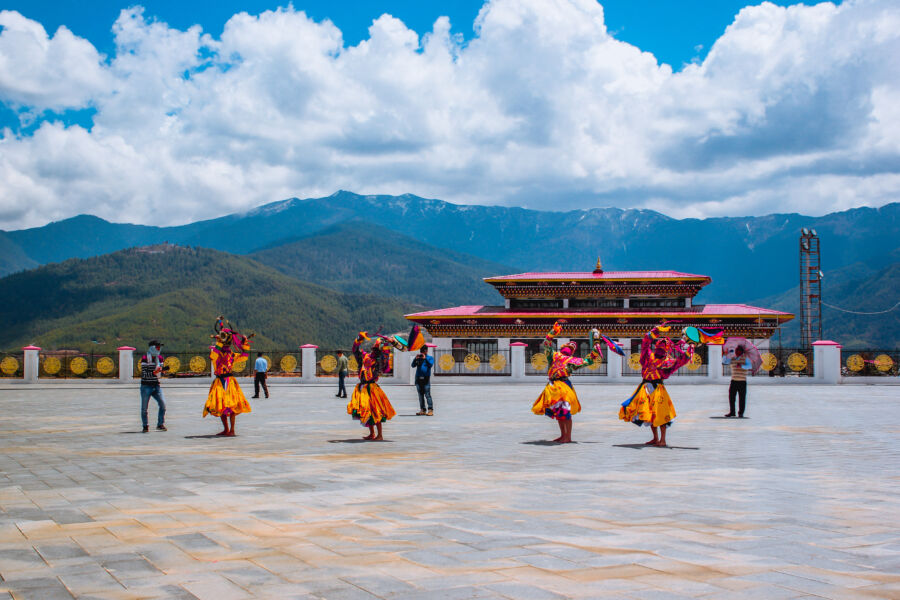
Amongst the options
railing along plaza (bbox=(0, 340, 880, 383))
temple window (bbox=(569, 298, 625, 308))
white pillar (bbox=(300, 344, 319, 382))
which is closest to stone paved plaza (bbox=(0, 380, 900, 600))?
white pillar (bbox=(300, 344, 319, 382))

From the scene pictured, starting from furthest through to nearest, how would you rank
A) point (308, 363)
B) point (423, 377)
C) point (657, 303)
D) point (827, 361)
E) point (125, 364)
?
point (657, 303) → point (308, 363) → point (125, 364) → point (827, 361) → point (423, 377)

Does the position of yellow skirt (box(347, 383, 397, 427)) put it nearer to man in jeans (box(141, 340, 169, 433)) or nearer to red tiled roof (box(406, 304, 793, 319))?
man in jeans (box(141, 340, 169, 433))

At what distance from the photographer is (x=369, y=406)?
38.9ft

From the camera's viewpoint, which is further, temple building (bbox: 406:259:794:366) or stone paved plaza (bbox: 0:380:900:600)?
temple building (bbox: 406:259:794:366)

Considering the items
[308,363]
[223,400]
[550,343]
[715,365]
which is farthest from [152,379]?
[715,365]

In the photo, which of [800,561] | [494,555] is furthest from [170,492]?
[800,561]

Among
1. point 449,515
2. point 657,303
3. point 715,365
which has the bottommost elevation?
point 449,515

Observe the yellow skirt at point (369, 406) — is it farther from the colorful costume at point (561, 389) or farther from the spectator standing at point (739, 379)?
the spectator standing at point (739, 379)

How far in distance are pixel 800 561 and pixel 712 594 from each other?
1019 mm

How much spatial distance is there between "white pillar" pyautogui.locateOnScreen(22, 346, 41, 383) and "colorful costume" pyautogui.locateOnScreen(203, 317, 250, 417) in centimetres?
2213

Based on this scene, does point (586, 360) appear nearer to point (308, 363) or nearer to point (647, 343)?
point (647, 343)

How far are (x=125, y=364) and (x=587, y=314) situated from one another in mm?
25437

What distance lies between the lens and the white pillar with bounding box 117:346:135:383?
104 feet

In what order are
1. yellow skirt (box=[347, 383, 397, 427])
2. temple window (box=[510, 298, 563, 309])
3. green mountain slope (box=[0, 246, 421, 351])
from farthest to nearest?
green mountain slope (box=[0, 246, 421, 351])
temple window (box=[510, 298, 563, 309])
yellow skirt (box=[347, 383, 397, 427])
